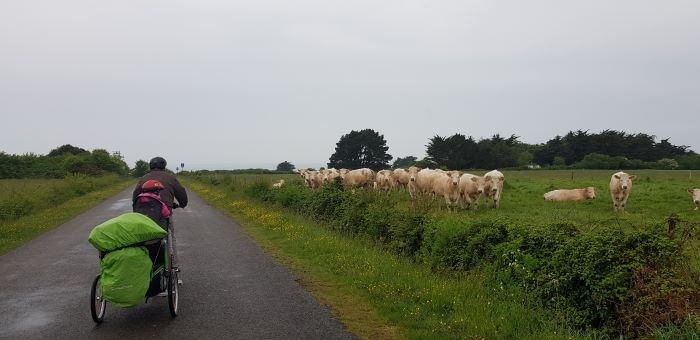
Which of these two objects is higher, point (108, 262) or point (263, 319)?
point (108, 262)

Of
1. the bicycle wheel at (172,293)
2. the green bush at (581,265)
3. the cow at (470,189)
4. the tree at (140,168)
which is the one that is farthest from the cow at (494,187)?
the tree at (140,168)

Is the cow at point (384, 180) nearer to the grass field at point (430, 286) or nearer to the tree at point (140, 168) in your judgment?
the grass field at point (430, 286)

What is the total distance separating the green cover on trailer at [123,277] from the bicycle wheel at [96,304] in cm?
28

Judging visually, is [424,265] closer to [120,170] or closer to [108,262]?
[108,262]

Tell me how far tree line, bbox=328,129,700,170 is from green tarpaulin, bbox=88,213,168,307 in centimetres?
6068

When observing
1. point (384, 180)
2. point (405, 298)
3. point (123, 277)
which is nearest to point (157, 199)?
point (123, 277)

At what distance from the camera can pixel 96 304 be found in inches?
250

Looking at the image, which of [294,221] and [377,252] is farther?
[294,221]

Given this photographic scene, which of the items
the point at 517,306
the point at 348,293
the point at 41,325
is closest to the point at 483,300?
the point at 517,306

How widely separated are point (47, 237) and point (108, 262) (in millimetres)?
10368

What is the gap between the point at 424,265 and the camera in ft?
30.2

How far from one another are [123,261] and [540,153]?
283 ft

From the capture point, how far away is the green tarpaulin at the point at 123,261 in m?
5.76

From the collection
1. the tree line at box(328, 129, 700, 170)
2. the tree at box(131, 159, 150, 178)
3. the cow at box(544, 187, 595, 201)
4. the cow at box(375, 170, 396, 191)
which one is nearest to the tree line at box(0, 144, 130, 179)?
the tree at box(131, 159, 150, 178)
